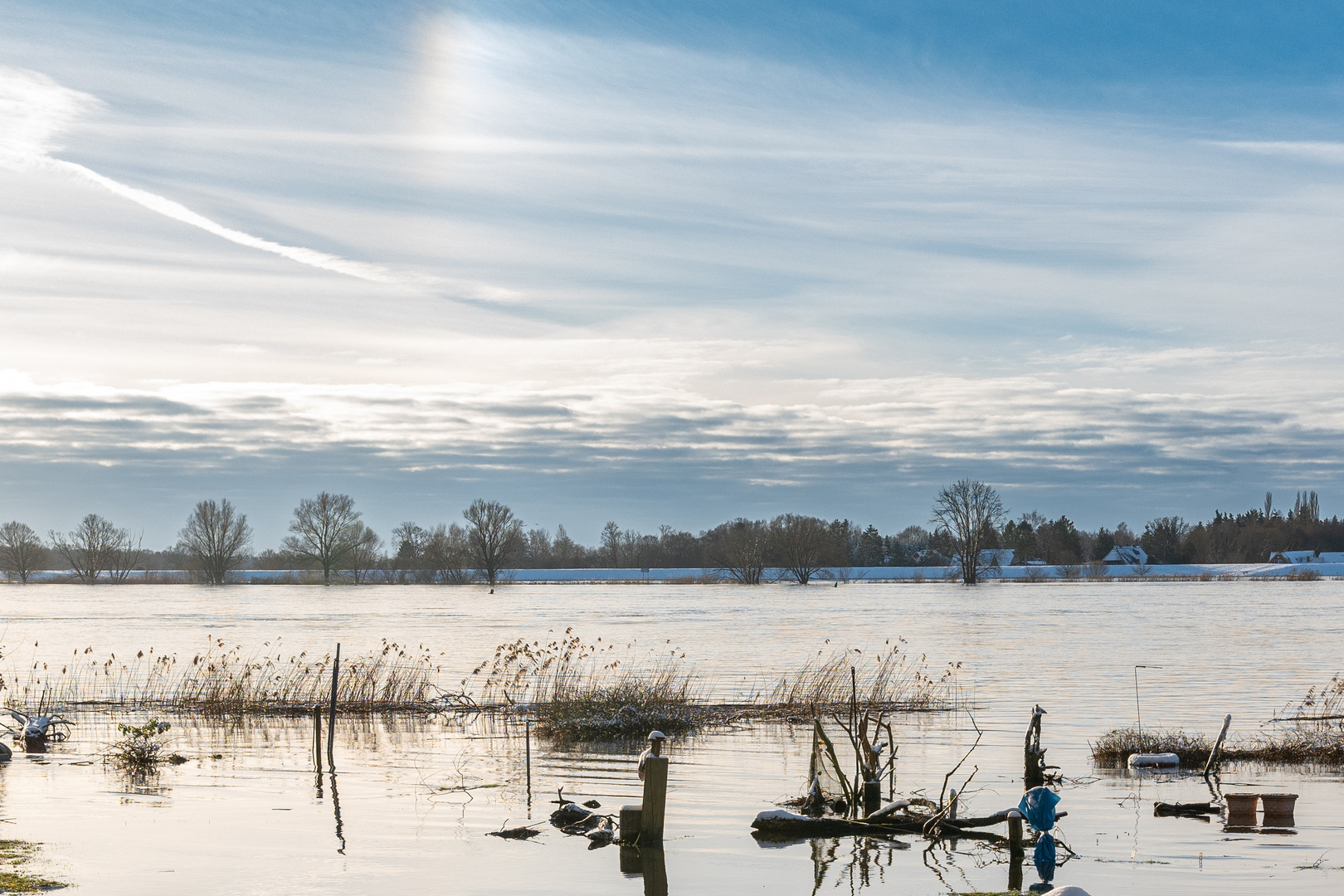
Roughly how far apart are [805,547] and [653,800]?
→ 434ft

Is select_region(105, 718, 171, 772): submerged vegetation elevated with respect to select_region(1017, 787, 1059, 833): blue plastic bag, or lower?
lower

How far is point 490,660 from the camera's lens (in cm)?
4522

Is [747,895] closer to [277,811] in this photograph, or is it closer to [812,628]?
[277,811]

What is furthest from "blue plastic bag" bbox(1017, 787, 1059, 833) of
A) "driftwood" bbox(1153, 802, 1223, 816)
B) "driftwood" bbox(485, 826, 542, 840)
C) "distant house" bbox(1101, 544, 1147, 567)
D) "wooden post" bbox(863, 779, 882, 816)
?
"distant house" bbox(1101, 544, 1147, 567)

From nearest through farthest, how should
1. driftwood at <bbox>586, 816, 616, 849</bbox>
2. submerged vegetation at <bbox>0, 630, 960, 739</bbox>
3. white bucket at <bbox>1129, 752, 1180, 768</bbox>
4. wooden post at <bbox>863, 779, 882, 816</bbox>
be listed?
driftwood at <bbox>586, 816, 616, 849</bbox>
wooden post at <bbox>863, 779, 882, 816</bbox>
white bucket at <bbox>1129, 752, 1180, 768</bbox>
submerged vegetation at <bbox>0, 630, 960, 739</bbox>

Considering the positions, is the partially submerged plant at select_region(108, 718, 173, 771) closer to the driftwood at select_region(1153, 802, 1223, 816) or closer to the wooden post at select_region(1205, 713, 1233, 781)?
the driftwood at select_region(1153, 802, 1223, 816)

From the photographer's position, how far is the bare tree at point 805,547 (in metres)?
146

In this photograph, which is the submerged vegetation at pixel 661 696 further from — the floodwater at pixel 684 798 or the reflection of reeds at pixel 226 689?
the reflection of reeds at pixel 226 689

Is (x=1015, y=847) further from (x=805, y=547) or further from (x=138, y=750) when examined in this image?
(x=805, y=547)

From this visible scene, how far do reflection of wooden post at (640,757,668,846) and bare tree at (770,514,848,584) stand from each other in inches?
5181

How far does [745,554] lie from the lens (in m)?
146

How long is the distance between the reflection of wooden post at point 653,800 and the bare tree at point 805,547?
132m

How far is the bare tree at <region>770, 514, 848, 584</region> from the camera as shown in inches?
5728

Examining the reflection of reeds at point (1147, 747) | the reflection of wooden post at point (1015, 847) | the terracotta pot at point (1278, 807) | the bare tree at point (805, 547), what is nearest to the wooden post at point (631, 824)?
the reflection of wooden post at point (1015, 847)
